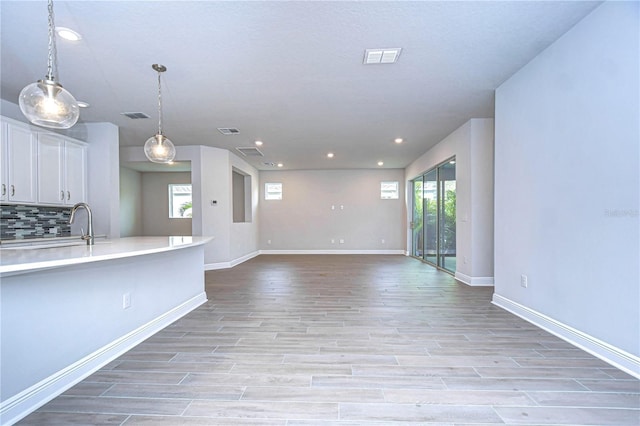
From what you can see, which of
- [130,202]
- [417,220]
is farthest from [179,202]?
[417,220]

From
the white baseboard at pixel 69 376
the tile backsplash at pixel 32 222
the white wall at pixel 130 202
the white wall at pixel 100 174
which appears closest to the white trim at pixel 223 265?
the white wall at pixel 100 174

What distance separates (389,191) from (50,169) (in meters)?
7.89

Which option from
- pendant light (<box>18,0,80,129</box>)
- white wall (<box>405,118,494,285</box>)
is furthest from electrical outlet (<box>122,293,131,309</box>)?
white wall (<box>405,118,494,285</box>)

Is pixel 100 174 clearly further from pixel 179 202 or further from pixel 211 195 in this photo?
pixel 179 202

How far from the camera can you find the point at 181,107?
13.4ft

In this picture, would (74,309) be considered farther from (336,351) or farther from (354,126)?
(354,126)

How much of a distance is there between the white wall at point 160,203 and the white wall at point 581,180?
8976mm

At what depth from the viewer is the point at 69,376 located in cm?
196

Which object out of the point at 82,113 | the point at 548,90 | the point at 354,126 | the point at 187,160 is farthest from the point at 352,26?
the point at 187,160

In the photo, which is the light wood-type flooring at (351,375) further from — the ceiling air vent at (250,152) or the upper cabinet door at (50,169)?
the ceiling air vent at (250,152)

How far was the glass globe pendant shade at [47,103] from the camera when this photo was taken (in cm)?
202

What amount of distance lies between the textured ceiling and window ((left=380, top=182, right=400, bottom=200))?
4.35 m

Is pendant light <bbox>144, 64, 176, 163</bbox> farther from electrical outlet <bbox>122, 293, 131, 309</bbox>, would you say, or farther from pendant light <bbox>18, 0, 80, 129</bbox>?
electrical outlet <bbox>122, 293, 131, 309</bbox>

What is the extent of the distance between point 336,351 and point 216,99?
3.36 meters
